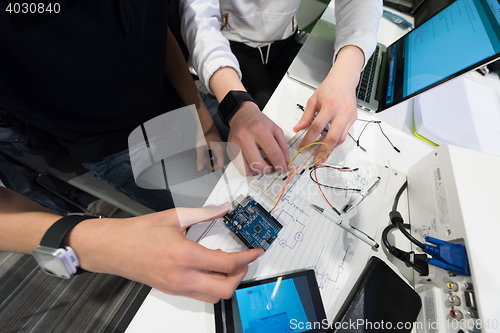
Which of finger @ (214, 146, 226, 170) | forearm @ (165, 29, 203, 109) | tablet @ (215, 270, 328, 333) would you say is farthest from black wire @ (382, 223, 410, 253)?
forearm @ (165, 29, 203, 109)

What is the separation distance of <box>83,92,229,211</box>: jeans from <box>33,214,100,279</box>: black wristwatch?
0.28m

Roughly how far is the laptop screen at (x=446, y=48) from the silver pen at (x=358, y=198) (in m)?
0.33

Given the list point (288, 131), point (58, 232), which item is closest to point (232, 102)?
point (288, 131)

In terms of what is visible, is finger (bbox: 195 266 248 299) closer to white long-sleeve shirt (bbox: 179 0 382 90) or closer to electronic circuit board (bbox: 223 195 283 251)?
electronic circuit board (bbox: 223 195 283 251)

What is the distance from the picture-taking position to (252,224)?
0.55 m

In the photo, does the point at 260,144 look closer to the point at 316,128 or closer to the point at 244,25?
the point at 316,128

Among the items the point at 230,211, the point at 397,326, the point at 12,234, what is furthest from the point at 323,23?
the point at 12,234

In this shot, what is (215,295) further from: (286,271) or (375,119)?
(375,119)

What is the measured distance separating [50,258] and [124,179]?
34cm

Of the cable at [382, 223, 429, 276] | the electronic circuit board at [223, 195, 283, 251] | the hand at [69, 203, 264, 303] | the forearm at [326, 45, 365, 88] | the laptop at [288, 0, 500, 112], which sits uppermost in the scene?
the laptop at [288, 0, 500, 112]

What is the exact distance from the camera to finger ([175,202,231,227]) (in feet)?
1.58

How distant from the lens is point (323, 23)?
3.43ft

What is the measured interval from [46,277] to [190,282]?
109cm

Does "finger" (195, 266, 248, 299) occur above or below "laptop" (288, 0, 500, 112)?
below
